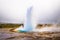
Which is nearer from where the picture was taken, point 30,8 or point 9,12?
point 30,8

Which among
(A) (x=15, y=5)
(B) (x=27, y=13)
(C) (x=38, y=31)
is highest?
(A) (x=15, y=5)

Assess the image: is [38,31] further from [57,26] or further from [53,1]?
[53,1]

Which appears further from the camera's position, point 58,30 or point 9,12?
point 9,12

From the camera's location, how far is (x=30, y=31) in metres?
1.35

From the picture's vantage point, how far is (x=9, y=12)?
1.52m

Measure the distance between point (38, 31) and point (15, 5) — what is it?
41 cm

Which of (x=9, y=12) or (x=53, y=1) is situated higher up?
(x=53, y=1)

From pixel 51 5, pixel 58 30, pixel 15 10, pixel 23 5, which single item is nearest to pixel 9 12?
pixel 15 10

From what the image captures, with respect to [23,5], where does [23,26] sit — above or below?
below

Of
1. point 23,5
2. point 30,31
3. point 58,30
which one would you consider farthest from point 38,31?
point 23,5

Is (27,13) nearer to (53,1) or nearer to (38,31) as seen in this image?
(38,31)

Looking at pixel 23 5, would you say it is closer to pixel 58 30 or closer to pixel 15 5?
pixel 15 5

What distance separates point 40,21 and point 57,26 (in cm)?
20

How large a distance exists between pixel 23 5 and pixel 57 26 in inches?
17.8
